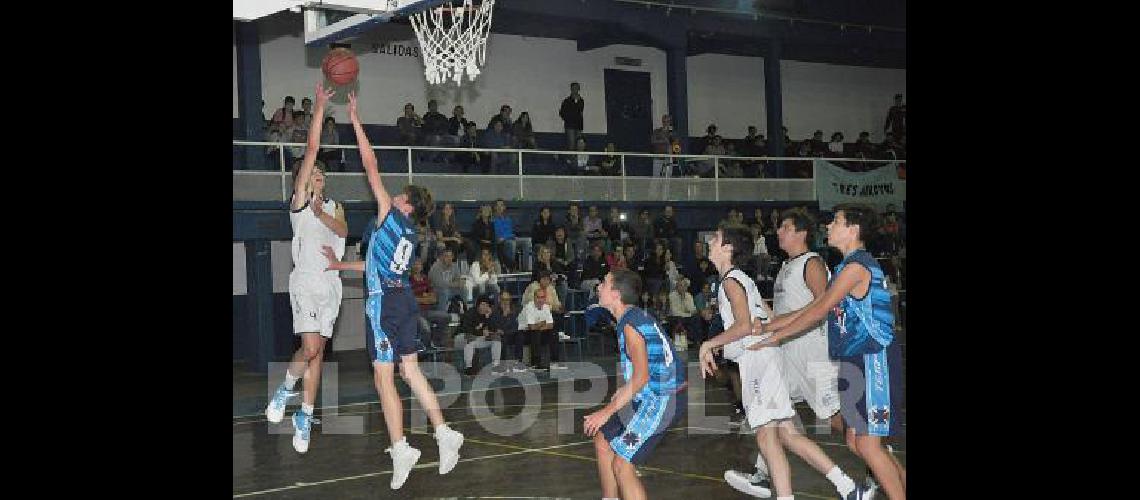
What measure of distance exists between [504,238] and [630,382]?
1115 cm

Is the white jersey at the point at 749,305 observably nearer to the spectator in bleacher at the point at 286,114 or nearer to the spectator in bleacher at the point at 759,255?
the spectator in bleacher at the point at 286,114

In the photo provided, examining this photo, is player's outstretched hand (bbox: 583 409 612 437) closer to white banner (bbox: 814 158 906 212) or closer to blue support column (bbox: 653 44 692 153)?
white banner (bbox: 814 158 906 212)

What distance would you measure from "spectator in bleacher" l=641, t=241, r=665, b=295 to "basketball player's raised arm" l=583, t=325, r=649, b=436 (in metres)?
11.5

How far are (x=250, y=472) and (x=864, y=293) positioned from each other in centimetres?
500

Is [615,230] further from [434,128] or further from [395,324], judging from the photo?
[395,324]

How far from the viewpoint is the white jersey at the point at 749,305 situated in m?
7.02

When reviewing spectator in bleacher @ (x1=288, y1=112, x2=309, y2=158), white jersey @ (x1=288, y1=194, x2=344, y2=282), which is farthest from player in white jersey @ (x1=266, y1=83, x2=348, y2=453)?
spectator in bleacher @ (x1=288, y1=112, x2=309, y2=158)

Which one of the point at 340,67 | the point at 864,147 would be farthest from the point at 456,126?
the point at 864,147

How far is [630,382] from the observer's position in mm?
5785

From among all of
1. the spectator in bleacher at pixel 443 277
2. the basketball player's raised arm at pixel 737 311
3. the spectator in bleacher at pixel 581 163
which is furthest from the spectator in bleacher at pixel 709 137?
the basketball player's raised arm at pixel 737 311

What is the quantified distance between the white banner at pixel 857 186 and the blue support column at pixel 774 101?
1.48m

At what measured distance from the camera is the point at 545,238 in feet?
55.4
